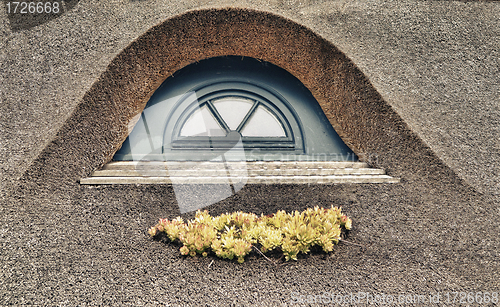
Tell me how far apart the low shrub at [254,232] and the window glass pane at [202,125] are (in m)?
1.18

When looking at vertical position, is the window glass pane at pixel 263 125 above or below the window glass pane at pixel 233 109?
below

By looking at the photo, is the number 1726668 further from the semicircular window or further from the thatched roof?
the semicircular window

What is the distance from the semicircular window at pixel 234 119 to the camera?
3035mm

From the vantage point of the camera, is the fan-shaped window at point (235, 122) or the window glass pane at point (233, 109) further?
the window glass pane at point (233, 109)

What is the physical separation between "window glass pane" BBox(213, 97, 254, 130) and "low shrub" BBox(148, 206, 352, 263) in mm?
1339

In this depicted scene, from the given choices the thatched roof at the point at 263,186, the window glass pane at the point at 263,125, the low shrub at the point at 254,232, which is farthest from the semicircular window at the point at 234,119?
the low shrub at the point at 254,232

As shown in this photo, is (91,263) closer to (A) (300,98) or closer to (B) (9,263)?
(B) (9,263)

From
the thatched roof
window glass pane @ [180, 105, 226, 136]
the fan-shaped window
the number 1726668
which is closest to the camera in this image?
the thatched roof

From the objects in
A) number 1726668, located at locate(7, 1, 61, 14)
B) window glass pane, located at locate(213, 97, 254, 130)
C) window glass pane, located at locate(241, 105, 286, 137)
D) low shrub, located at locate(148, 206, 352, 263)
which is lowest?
low shrub, located at locate(148, 206, 352, 263)

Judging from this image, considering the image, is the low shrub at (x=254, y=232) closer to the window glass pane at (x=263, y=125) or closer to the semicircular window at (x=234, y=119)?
the semicircular window at (x=234, y=119)

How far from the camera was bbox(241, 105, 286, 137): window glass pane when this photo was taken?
10.5 ft

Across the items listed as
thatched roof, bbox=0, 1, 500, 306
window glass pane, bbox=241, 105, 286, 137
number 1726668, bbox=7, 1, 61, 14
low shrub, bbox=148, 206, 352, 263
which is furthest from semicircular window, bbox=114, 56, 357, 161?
number 1726668, bbox=7, 1, 61, 14

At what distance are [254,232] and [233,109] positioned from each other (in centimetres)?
171

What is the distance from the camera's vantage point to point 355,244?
218 cm
